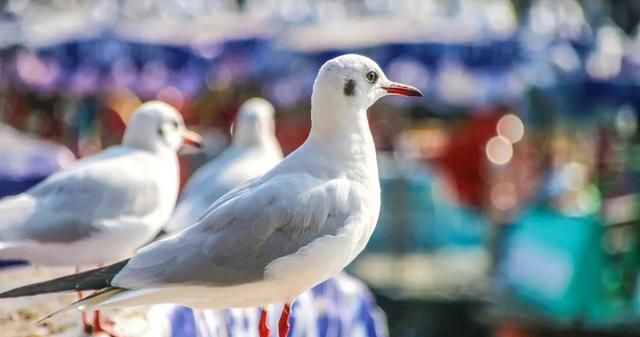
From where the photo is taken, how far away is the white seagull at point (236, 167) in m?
5.96

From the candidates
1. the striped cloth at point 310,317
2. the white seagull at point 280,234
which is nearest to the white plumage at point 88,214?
the striped cloth at point 310,317

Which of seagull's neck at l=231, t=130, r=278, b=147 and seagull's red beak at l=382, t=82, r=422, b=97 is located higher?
seagull's red beak at l=382, t=82, r=422, b=97

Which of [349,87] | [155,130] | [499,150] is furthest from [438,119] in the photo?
[349,87]

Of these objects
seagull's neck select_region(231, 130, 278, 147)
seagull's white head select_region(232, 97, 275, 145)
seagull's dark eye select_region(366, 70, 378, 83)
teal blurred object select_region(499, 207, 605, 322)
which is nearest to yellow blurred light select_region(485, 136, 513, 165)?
teal blurred object select_region(499, 207, 605, 322)

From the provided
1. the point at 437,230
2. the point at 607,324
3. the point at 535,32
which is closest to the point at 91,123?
the point at 535,32

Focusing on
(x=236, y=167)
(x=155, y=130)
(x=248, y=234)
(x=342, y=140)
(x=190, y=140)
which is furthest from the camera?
(x=236, y=167)

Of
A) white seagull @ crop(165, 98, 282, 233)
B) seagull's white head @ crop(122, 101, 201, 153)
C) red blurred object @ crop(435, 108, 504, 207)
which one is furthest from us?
red blurred object @ crop(435, 108, 504, 207)

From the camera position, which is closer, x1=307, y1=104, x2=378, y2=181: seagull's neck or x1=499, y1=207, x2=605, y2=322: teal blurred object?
x1=307, y1=104, x2=378, y2=181: seagull's neck

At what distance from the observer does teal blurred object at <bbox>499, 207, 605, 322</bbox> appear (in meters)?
7.78

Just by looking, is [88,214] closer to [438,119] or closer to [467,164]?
[467,164]

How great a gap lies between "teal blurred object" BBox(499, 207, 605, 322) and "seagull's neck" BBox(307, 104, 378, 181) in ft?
13.0

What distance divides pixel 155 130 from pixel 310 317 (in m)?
1.06

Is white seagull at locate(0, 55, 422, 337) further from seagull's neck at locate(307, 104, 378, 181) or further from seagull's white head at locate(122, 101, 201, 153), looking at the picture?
seagull's white head at locate(122, 101, 201, 153)

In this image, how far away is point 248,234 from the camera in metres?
3.80
